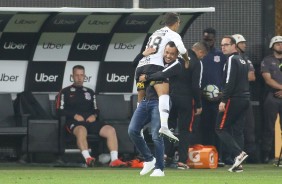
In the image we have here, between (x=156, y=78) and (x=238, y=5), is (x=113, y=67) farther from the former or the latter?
(x=156, y=78)

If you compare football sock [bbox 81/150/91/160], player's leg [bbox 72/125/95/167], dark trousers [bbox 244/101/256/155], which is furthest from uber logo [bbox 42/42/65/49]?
dark trousers [bbox 244/101/256/155]

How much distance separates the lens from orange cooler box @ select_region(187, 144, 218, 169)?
59.4 ft

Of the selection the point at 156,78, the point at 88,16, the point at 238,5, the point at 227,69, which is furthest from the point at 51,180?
the point at 238,5

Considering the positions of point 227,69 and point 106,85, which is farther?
point 106,85

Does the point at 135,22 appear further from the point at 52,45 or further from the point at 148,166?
the point at 148,166

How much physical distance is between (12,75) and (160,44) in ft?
13.3

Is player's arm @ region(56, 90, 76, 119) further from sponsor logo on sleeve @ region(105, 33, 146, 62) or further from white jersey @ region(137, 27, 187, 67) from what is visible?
white jersey @ region(137, 27, 187, 67)

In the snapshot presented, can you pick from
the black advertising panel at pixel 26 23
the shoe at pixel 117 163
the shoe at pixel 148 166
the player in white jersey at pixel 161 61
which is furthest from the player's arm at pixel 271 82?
the shoe at pixel 148 166

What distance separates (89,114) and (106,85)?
3.30ft

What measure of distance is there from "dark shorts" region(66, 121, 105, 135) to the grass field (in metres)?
0.77

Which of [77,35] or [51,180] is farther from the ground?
[77,35]

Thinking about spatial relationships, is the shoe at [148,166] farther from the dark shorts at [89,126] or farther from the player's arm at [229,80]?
the dark shorts at [89,126]

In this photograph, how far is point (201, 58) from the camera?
59.0ft

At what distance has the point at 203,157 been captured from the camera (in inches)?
713
